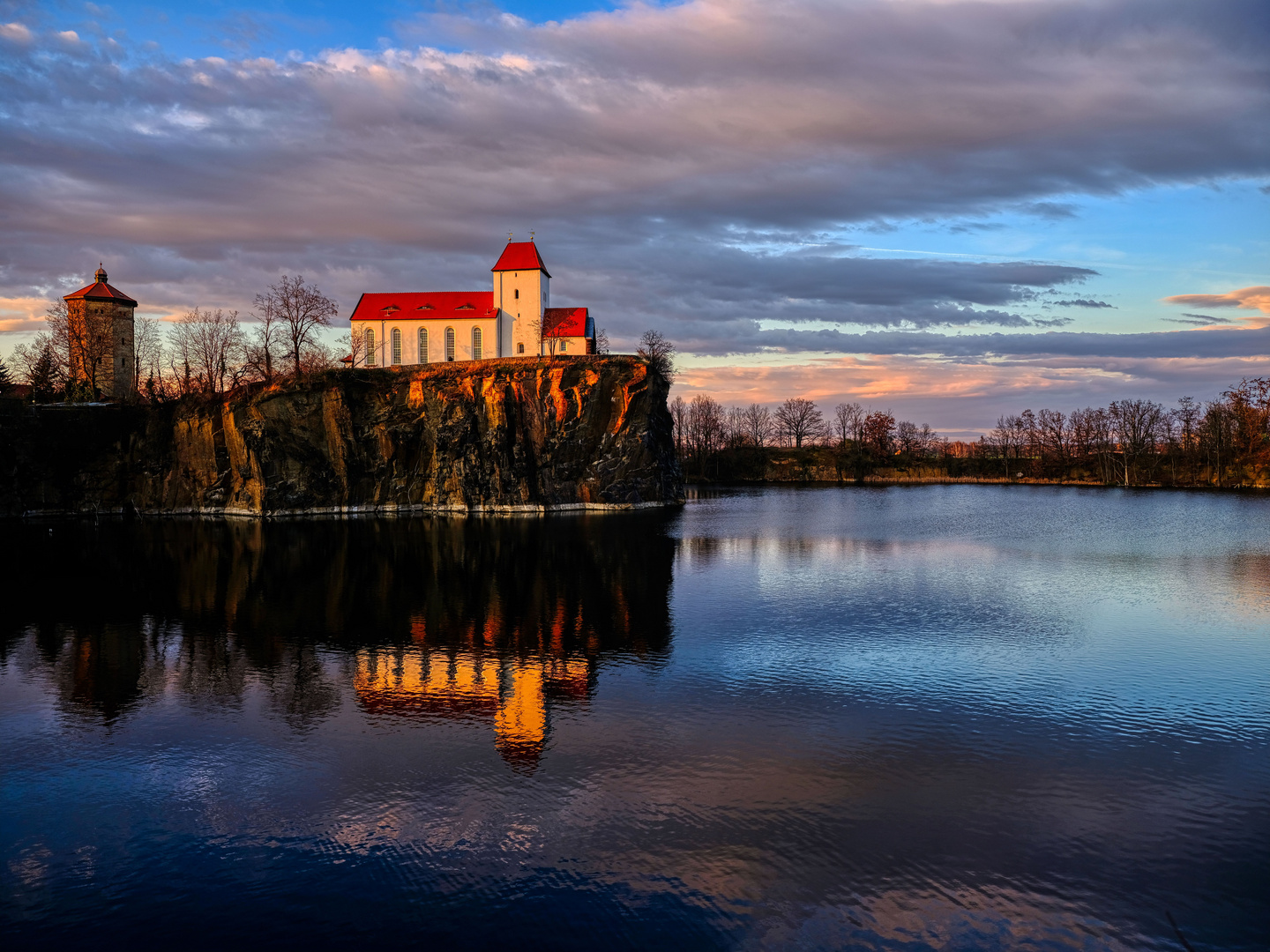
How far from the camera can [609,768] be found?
14.6m

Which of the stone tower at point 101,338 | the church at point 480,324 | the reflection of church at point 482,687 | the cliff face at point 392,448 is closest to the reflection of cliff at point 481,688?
the reflection of church at point 482,687

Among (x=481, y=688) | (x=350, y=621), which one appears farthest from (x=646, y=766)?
(x=350, y=621)

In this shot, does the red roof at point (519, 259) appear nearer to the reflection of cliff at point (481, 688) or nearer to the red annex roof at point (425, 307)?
the red annex roof at point (425, 307)

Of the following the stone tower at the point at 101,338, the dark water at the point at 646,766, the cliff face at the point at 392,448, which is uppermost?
the stone tower at the point at 101,338

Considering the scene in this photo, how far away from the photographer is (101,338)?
290 ft

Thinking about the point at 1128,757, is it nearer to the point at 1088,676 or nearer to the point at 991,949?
the point at 1088,676

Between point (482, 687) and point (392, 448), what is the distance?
5940cm

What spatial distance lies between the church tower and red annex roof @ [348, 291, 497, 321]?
1698 millimetres

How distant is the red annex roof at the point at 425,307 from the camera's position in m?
84.6

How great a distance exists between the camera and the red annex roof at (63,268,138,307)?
8856cm

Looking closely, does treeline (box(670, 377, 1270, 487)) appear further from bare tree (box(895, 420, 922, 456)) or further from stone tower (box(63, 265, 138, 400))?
stone tower (box(63, 265, 138, 400))

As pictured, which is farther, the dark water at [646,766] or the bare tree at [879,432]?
the bare tree at [879,432]

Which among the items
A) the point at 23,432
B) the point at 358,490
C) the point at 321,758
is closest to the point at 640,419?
Result: the point at 358,490

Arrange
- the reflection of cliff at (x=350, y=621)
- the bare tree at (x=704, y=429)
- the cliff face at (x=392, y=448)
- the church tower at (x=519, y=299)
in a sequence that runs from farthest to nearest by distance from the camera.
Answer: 1. the bare tree at (x=704, y=429)
2. the church tower at (x=519, y=299)
3. the cliff face at (x=392, y=448)
4. the reflection of cliff at (x=350, y=621)
